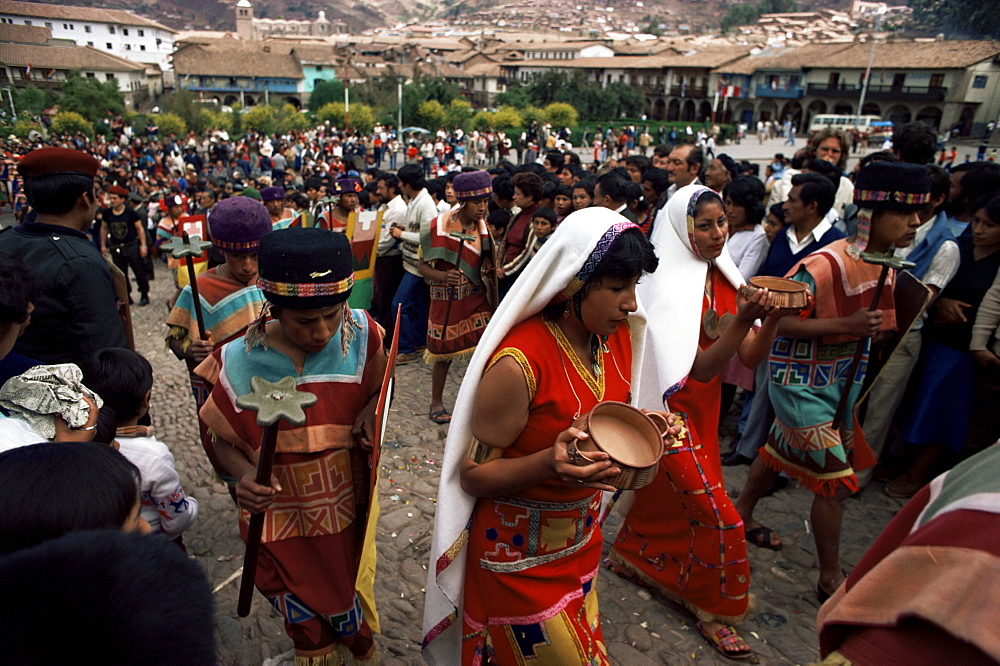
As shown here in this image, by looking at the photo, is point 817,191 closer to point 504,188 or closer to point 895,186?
point 895,186

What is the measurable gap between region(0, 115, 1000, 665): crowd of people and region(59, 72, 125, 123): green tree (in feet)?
160

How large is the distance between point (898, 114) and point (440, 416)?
2514 inches

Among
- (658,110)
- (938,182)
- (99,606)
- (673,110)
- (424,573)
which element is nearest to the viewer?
(99,606)

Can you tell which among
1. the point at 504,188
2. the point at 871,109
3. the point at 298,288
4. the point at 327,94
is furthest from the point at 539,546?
the point at 871,109

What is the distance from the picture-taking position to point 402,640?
335 cm

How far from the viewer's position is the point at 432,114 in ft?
153

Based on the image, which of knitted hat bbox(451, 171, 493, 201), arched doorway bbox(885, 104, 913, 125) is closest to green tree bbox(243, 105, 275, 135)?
knitted hat bbox(451, 171, 493, 201)

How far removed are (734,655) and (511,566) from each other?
1.65 meters

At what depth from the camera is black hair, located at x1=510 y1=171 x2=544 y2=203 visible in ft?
23.1

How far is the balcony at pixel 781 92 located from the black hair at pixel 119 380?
2706 inches

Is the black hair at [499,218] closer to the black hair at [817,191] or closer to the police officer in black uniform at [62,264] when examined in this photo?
the black hair at [817,191]

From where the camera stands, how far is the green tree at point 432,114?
152ft

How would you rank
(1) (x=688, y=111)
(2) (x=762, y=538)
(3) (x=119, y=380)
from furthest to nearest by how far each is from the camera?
(1) (x=688, y=111) < (2) (x=762, y=538) < (3) (x=119, y=380)

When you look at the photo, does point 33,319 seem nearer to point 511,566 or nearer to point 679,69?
point 511,566
